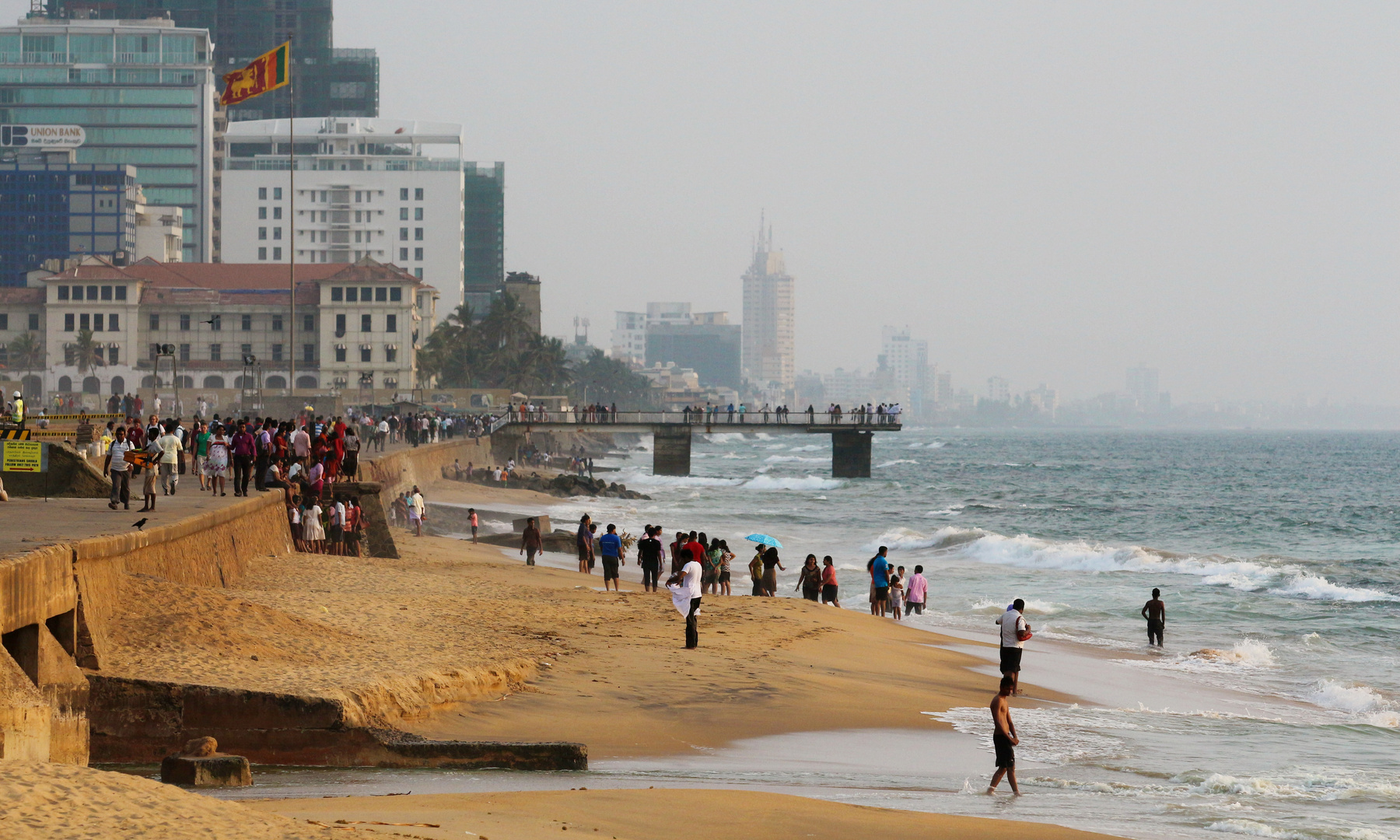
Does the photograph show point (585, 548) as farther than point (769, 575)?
Yes

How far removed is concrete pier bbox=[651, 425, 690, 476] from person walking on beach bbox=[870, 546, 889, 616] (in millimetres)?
52691

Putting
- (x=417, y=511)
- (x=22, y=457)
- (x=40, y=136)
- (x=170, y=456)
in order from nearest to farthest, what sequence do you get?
(x=22, y=457) → (x=170, y=456) → (x=417, y=511) → (x=40, y=136)

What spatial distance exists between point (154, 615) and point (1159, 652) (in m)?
16.2

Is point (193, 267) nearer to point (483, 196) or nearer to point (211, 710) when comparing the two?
point (483, 196)

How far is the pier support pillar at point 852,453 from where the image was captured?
78875 mm

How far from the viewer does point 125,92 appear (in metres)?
147

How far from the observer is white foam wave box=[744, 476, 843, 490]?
75.1 metres

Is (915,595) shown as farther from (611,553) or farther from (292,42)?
(292,42)

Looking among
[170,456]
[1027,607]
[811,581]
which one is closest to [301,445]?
[170,456]

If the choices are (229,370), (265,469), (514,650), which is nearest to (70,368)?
(229,370)

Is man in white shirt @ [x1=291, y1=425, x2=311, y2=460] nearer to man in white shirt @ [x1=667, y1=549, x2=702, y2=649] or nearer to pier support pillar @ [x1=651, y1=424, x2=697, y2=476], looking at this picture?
man in white shirt @ [x1=667, y1=549, x2=702, y2=649]

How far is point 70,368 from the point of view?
93938 mm

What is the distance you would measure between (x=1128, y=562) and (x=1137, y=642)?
15849 mm

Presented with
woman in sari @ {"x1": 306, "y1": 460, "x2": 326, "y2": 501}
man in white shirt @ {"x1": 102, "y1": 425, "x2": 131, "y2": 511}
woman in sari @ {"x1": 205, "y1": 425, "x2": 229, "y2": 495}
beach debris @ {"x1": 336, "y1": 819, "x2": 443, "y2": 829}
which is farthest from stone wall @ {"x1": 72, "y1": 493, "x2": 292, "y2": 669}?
beach debris @ {"x1": 336, "y1": 819, "x2": 443, "y2": 829}
